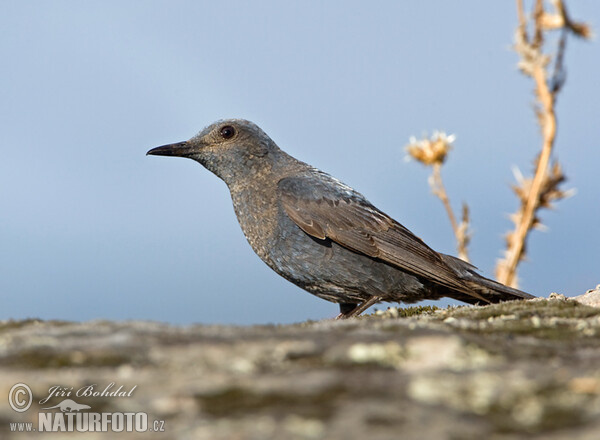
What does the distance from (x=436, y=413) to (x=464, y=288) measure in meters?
4.73

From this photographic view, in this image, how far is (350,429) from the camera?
1776mm

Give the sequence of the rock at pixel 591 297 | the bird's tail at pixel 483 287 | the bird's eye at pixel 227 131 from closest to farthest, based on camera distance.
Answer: the rock at pixel 591 297
the bird's tail at pixel 483 287
the bird's eye at pixel 227 131

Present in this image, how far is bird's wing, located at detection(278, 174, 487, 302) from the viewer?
6332 mm

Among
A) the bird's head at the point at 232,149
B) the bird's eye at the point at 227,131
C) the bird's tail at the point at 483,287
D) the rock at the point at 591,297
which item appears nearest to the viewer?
the rock at the point at 591,297

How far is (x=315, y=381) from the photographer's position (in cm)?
212

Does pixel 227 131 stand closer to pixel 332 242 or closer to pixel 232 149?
pixel 232 149

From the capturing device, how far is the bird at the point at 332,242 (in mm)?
6285

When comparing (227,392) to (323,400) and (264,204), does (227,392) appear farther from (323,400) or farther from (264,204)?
(264,204)

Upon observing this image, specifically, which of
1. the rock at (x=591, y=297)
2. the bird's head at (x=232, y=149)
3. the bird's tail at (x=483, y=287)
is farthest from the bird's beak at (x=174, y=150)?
the rock at (x=591, y=297)

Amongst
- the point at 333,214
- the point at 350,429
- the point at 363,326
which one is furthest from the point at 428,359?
the point at 333,214

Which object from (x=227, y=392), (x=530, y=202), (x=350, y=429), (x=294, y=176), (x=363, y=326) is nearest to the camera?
(x=350, y=429)

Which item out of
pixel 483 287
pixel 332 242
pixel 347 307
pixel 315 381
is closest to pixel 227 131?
pixel 332 242

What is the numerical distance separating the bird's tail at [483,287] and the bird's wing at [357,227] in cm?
20

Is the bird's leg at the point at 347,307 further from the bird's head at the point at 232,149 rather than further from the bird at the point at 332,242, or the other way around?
the bird's head at the point at 232,149
